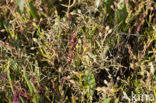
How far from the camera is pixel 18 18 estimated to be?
5.12 feet

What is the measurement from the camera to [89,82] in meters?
1.22

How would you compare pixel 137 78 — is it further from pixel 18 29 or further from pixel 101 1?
pixel 18 29

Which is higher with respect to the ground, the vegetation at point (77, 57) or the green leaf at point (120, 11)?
the green leaf at point (120, 11)

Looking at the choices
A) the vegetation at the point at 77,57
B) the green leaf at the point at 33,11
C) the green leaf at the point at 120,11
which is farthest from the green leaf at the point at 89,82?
the green leaf at the point at 33,11

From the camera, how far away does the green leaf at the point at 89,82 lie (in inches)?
47.5

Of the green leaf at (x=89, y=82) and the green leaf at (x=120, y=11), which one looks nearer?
the green leaf at (x=89, y=82)

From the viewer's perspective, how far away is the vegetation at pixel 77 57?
1.19 m

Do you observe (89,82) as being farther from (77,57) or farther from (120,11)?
(120,11)

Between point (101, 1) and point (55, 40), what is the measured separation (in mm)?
468

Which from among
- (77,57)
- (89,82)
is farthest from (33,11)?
(89,82)

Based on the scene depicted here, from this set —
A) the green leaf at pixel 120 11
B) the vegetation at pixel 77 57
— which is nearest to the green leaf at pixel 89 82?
the vegetation at pixel 77 57

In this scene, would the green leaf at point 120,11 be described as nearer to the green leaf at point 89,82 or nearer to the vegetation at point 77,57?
the vegetation at point 77,57

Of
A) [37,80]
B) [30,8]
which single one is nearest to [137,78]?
[37,80]

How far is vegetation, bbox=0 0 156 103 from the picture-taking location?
1.19 m
